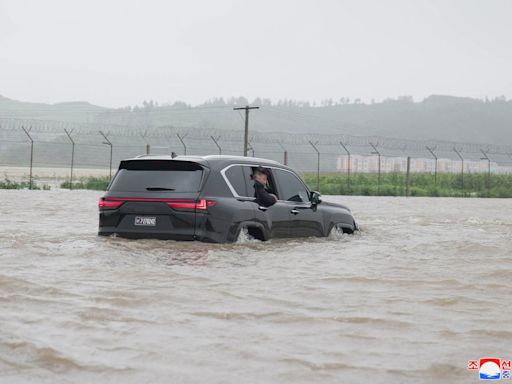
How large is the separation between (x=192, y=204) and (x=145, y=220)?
68 centimetres

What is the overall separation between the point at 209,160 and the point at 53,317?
5045mm

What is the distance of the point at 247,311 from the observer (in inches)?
296

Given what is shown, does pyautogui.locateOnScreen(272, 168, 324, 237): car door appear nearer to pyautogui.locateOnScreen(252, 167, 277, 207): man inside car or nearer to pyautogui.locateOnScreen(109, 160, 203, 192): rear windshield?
pyautogui.locateOnScreen(252, 167, 277, 207): man inside car

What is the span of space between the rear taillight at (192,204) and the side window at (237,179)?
61cm

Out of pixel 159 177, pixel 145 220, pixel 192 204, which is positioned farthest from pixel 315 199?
pixel 145 220

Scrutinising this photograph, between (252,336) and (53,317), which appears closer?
(252,336)

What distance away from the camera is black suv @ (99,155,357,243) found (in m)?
11.4

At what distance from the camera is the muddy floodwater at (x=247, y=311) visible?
5.53 metres

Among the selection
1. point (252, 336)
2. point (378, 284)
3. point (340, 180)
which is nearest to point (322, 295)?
point (378, 284)

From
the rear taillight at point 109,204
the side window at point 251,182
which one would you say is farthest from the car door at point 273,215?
the rear taillight at point 109,204

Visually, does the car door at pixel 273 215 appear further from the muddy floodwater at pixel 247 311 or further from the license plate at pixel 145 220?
the license plate at pixel 145 220

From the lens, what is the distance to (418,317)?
7.38 metres

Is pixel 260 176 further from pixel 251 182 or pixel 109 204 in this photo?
pixel 109 204

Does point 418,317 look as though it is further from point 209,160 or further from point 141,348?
point 209,160
